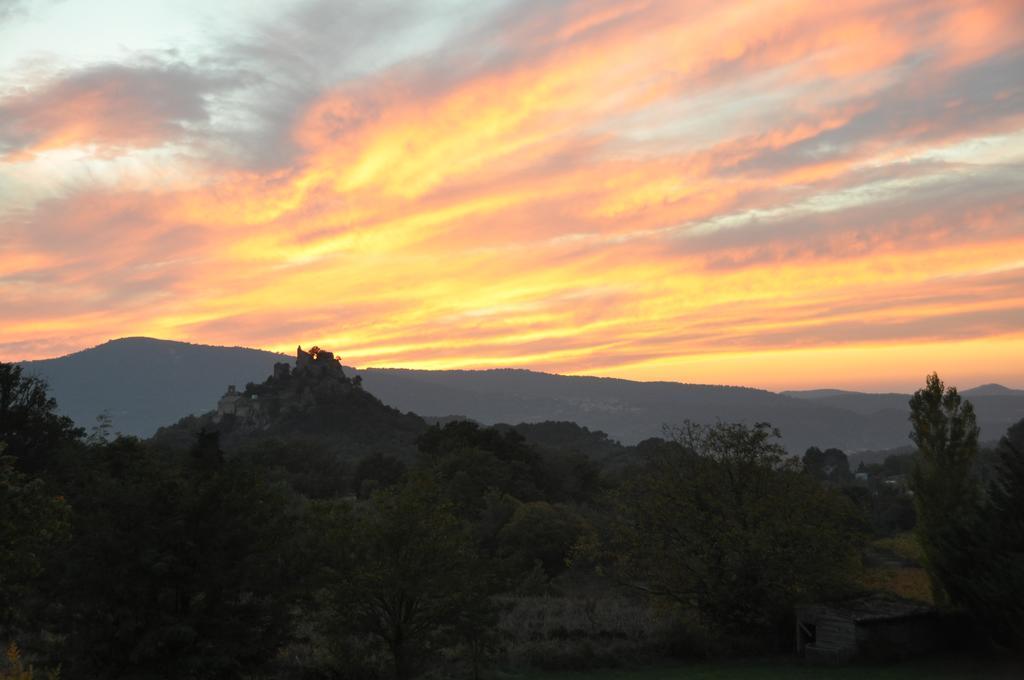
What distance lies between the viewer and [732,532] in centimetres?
3155

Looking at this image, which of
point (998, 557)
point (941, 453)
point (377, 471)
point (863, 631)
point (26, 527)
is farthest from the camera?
point (377, 471)

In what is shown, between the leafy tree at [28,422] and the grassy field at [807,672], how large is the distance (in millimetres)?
39844

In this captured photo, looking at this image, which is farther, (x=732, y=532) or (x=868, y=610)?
(x=732, y=532)

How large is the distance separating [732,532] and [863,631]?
5.23 meters

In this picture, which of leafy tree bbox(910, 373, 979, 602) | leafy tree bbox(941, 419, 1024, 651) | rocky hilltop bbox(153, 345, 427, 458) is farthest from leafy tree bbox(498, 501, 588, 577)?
rocky hilltop bbox(153, 345, 427, 458)

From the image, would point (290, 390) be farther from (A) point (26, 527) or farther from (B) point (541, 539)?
(A) point (26, 527)

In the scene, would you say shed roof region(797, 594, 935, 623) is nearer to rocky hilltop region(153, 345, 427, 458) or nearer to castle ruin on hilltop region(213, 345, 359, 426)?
rocky hilltop region(153, 345, 427, 458)

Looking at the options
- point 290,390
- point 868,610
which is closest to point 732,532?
point 868,610

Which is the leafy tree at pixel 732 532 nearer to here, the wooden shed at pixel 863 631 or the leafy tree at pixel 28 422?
the wooden shed at pixel 863 631

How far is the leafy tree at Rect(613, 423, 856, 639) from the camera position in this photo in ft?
104

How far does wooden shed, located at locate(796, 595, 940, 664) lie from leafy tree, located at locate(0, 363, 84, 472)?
1789 inches

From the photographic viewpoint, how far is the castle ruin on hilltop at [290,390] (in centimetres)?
16550

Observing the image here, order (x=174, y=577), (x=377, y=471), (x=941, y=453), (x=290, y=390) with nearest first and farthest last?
(x=174, y=577)
(x=941, y=453)
(x=377, y=471)
(x=290, y=390)

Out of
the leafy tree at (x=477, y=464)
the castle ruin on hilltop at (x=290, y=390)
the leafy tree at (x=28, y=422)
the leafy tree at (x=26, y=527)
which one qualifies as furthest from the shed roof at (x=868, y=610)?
the castle ruin on hilltop at (x=290, y=390)
